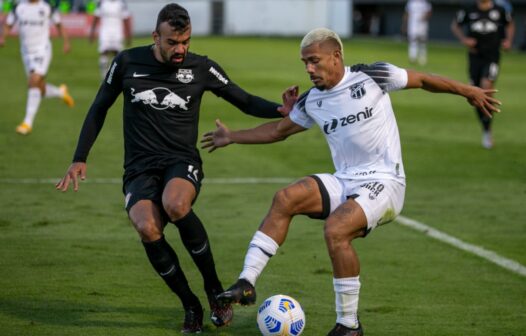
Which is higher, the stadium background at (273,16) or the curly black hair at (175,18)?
the curly black hair at (175,18)

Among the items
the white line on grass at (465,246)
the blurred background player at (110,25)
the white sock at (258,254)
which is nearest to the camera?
the white sock at (258,254)

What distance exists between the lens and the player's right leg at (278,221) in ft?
24.5

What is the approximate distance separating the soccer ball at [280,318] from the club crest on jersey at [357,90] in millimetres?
1527

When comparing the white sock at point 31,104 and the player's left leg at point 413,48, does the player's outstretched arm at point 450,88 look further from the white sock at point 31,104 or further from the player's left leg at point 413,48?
the player's left leg at point 413,48

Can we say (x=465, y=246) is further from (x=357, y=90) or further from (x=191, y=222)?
(x=191, y=222)

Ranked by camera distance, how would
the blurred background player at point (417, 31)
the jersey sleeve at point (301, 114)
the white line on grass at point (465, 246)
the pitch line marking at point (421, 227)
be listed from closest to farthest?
the jersey sleeve at point (301, 114) < the white line on grass at point (465, 246) < the pitch line marking at point (421, 227) < the blurred background player at point (417, 31)

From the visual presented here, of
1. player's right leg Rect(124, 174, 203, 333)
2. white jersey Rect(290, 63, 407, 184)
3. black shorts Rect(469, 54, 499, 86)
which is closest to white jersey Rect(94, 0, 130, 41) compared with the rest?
black shorts Rect(469, 54, 499, 86)

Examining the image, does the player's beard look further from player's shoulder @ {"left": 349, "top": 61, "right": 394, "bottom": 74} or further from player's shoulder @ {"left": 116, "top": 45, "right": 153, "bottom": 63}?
player's shoulder @ {"left": 349, "top": 61, "right": 394, "bottom": 74}

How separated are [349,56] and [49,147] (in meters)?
24.9

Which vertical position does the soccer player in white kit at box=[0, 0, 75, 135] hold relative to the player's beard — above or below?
below

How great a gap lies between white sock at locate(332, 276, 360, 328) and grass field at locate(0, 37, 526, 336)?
48cm

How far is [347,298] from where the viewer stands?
748cm

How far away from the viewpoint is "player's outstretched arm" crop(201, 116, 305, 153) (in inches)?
323

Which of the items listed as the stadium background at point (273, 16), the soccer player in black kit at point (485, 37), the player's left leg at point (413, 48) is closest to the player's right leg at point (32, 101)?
the soccer player in black kit at point (485, 37)
